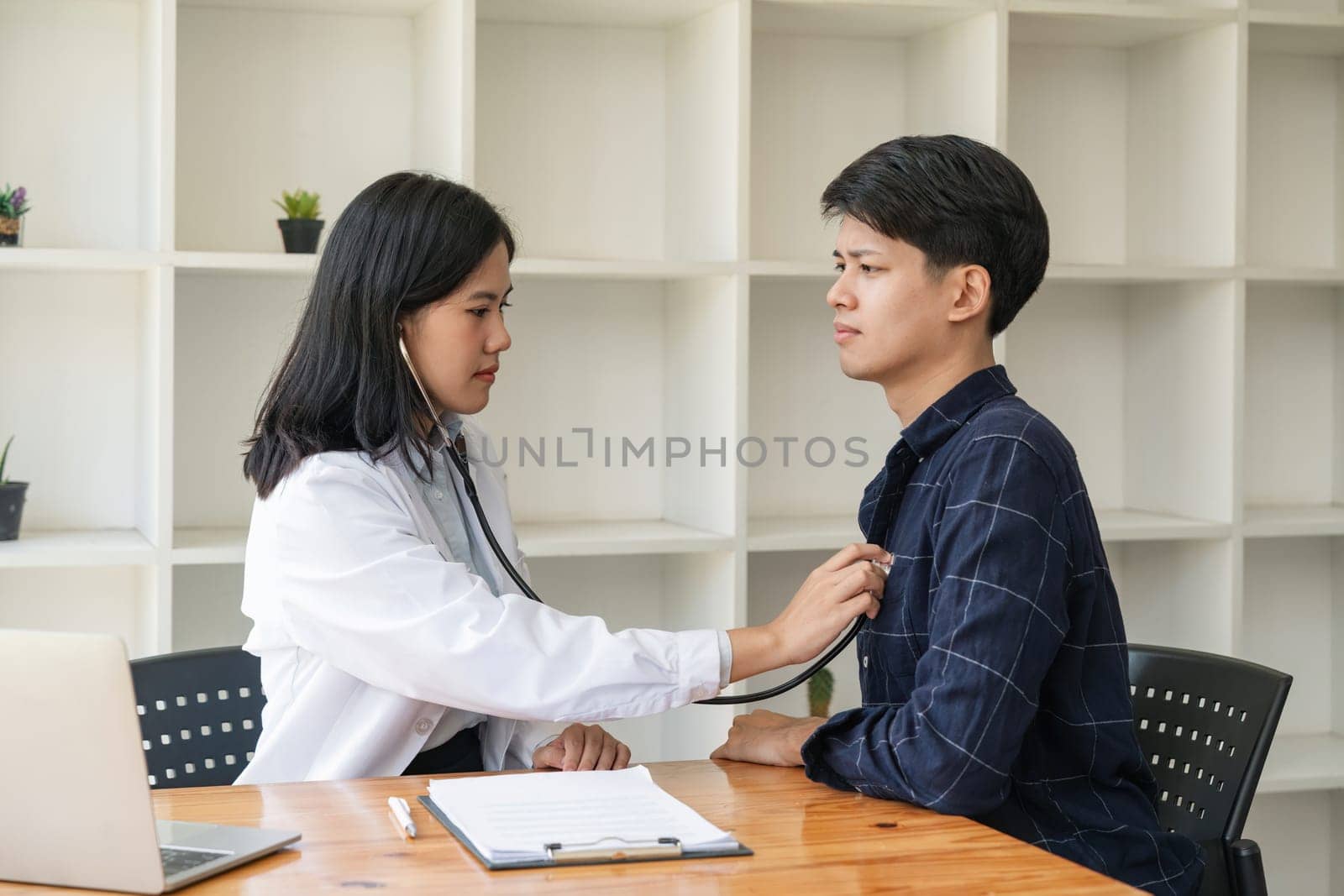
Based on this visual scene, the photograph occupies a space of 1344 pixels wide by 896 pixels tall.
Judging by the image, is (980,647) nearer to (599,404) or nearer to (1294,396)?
(599,404)

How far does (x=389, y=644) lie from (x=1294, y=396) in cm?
227

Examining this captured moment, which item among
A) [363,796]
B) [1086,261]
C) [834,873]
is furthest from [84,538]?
[1086,261]

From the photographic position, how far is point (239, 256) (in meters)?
2.23

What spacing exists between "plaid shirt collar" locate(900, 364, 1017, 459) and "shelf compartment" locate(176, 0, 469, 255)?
1242mm

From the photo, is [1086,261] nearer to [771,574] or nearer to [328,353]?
[771,574]

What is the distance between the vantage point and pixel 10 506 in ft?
7.48

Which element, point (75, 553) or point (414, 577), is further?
point (75, 553)

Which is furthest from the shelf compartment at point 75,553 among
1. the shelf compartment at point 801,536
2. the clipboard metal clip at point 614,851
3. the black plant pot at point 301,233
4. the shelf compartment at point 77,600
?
the clipboard metal clip at point 614,851

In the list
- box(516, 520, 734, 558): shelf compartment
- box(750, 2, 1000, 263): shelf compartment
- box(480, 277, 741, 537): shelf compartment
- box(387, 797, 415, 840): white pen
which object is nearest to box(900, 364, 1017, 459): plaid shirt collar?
box(387, 797, 415, 840): white pen

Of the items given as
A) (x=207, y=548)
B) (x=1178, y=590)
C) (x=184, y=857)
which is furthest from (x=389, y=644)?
(x=1178, y=590)

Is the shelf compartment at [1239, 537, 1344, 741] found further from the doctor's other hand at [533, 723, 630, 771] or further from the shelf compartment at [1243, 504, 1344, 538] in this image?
the doctor's other hand at [533, 723, 630, 771]

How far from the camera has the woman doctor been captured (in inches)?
57.6

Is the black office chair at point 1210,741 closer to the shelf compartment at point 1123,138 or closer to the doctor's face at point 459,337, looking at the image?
the doctor's face at point 459,337

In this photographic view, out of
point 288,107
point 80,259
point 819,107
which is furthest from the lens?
point 819,107
